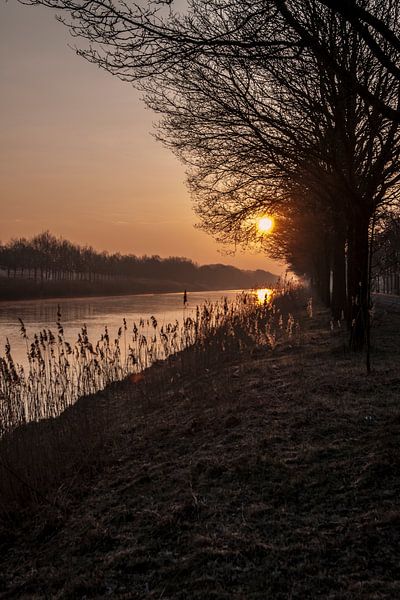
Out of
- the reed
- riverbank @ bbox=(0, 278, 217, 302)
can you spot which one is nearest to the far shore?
riverbank @ bbox=(0, 278, 217, 302)

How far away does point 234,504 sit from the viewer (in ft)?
15.0

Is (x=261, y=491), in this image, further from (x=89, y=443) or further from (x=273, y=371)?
(x=273, y=371)

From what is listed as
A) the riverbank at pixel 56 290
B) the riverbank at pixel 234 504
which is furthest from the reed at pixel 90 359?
the riverbank at pixel 56 290

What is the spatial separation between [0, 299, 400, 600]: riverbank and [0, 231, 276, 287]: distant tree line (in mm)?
94105

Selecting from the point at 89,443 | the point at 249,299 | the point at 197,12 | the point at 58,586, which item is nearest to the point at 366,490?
the point at 58,586

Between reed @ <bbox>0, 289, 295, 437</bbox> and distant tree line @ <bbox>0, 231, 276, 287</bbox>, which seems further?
distant tree line @ <bbox>0, 231, 276, 287</bbox>

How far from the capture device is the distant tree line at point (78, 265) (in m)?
110

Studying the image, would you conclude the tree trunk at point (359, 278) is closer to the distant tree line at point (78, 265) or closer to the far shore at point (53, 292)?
the far shore at point (53, 292)

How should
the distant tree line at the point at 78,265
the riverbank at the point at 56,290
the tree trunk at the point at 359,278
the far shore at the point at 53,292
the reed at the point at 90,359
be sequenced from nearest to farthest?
1. the reed at the point at 90,359
2. the tree trunk at the point at 359,278
3. the far shore at the point at 53,292
4. the riverbank at the point at 56,290
5. the distant tree line at the point at 78,265

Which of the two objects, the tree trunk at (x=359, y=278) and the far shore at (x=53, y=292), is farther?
the far shore at (x=53, y=292)

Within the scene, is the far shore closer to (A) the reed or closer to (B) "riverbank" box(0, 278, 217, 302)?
(B) "riverbank" box(0, 278, 217, 302)

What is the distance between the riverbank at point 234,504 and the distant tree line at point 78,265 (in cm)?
9410

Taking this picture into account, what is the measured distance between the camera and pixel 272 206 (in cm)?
1278

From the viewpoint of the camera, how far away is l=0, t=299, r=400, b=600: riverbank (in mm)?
3496
